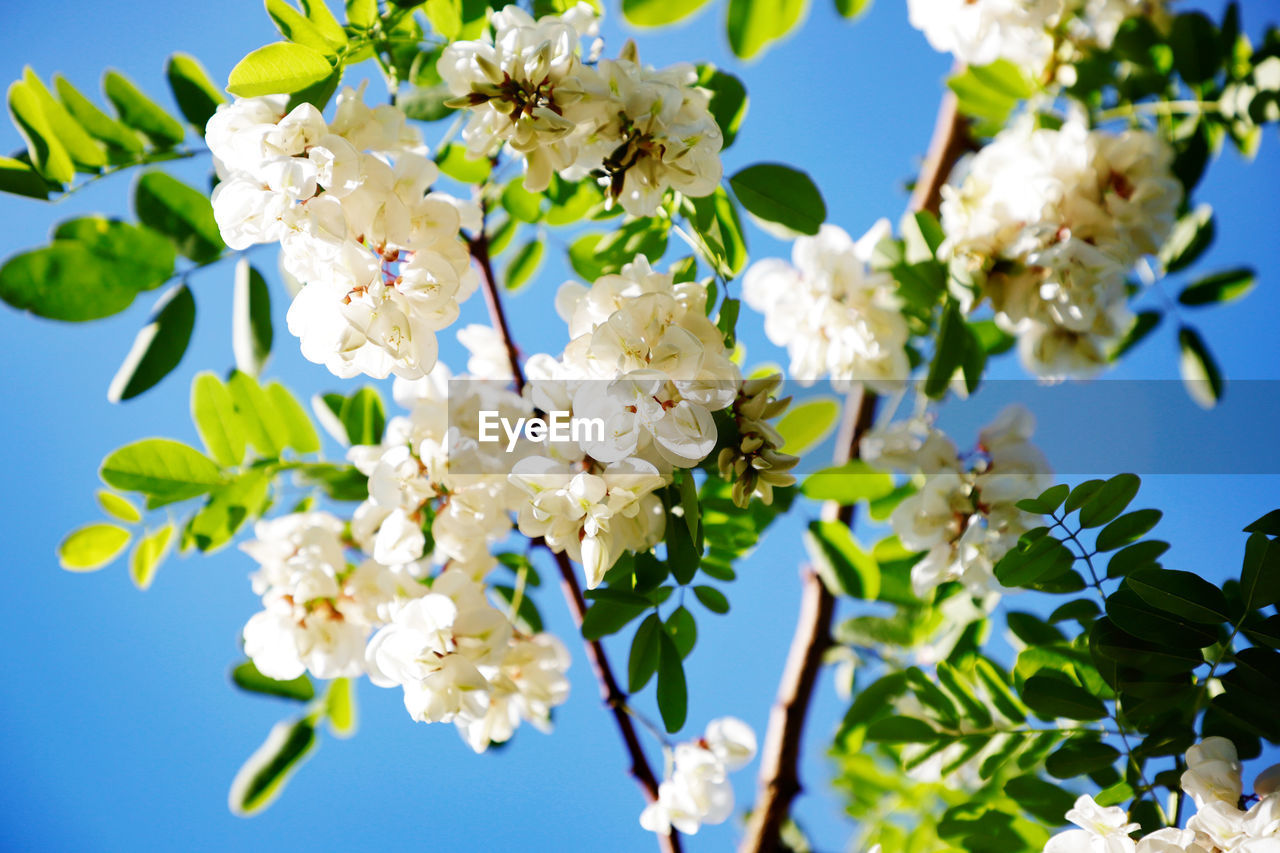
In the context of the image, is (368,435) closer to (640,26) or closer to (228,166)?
(228,166)

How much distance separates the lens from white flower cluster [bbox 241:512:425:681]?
31.3 inches

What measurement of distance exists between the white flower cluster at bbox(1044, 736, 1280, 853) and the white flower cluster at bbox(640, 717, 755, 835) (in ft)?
1.27

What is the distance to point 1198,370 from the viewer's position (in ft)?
3.95

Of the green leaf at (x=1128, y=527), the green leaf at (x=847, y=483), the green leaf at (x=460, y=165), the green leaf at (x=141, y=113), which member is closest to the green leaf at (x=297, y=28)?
the green leaf at (x=460, y=165)

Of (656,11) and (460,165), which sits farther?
(656,11)

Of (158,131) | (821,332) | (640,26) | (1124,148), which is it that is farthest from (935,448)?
(158,131)

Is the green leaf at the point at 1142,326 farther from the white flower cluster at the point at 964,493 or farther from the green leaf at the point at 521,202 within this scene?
the green leaf at the point at 521,202

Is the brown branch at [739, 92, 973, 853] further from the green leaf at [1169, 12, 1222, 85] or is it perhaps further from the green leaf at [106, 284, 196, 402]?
the green leaf at [106, 284, 196, 402]

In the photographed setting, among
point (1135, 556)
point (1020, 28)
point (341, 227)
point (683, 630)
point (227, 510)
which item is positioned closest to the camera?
point (341, 227)

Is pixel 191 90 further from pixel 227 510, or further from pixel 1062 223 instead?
pixel 1062 223

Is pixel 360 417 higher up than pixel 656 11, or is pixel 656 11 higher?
pixel 656 11

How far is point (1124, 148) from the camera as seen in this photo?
0.94m

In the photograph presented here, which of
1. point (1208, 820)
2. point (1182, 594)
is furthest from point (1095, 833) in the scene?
point (1182, 594)

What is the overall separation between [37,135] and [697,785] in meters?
0.89
